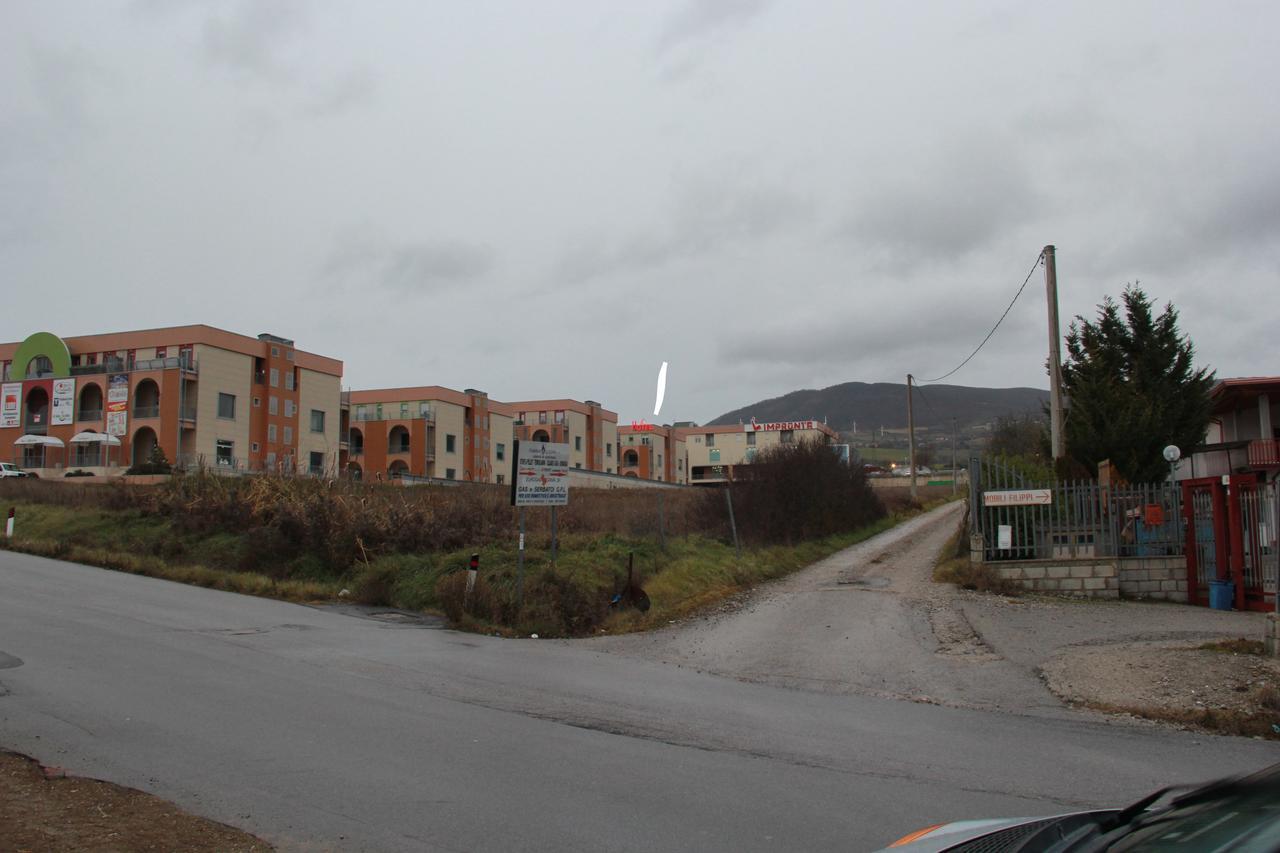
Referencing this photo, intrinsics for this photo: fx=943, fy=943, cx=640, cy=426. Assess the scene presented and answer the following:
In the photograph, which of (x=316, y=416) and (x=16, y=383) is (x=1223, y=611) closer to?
(x=316, y=416)

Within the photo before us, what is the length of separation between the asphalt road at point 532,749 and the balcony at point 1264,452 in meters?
34.1

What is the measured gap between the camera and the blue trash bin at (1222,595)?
15.9m

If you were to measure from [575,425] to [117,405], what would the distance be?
5463 centimetres

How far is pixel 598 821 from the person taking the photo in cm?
544

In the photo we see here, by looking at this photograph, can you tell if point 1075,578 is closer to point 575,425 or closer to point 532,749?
point 532,749

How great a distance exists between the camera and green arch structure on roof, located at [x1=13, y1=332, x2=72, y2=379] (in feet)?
208

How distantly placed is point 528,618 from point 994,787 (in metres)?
9.93

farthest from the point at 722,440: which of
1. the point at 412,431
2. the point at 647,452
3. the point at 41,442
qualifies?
the point at 41,442

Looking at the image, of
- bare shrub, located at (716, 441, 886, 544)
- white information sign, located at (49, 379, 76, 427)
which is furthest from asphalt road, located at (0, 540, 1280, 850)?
white information sign, located at (49, 379, 76, 427)

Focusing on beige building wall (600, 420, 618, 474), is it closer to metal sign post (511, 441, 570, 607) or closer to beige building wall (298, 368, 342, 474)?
beige building wall (298, 368, 342, 474)

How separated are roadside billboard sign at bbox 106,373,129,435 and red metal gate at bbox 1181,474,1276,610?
60.8 metres

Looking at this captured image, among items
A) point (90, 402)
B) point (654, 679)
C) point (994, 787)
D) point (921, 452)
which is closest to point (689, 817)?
point (994, 787)

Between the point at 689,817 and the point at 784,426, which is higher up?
the point at 784,426

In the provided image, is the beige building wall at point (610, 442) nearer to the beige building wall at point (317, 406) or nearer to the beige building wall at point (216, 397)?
the beige building wall at point (317, 406)
